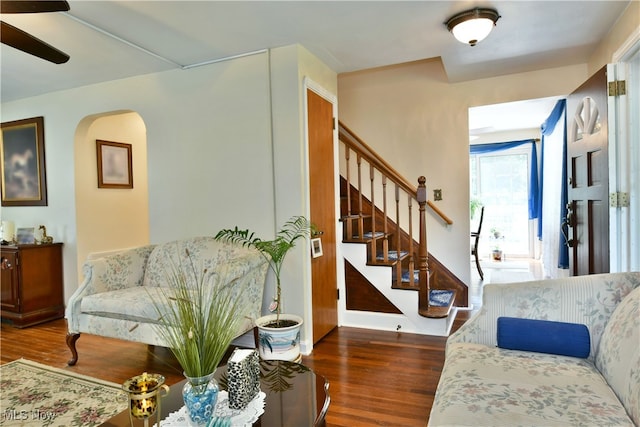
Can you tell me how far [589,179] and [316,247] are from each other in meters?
2.15

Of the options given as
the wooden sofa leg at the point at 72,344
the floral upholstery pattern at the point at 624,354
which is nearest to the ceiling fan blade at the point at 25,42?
the wooden sofa leg at the point at 72,344

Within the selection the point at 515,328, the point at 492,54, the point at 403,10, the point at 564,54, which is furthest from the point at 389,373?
the point at 564,54

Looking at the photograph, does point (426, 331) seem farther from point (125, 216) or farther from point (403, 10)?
point (125, 216)

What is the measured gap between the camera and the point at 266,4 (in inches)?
92.9

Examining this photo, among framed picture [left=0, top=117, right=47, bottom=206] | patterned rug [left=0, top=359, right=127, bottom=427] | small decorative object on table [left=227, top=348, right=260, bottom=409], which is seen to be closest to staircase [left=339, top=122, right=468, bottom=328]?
patterned rug [left=0, top=359, right=127, bottom=427]

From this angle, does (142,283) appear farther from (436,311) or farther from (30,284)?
(436,311)

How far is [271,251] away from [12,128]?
3864 millimetres

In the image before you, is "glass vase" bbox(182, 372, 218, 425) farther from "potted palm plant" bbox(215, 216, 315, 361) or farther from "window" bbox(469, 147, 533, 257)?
"window" bbox(469, 147, 533, 257)

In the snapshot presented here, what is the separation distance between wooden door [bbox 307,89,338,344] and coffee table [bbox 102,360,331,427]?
1.50 m

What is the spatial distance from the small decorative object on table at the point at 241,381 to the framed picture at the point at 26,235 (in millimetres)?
4076

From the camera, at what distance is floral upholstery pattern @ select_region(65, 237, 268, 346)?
263 centimetres

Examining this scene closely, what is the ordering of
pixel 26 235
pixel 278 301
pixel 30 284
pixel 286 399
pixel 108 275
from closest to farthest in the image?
pixel 286 399 < pixel 278 301 < pixel 108 275 < pixel 30 284 < pixel 26 235

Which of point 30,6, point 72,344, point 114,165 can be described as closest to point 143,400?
point 30,6

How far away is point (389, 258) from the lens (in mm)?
3787
